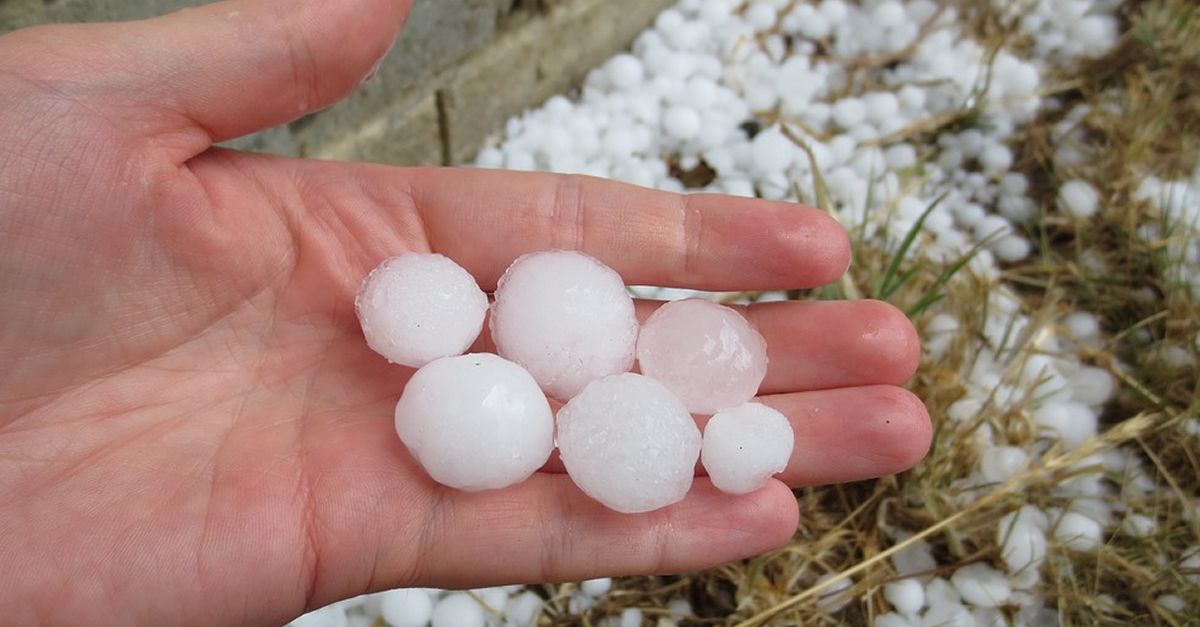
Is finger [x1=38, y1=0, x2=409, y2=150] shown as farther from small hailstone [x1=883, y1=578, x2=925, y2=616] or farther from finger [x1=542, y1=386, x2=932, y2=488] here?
small hailstone [x1=883, y1=578, x2=925, y2=616]

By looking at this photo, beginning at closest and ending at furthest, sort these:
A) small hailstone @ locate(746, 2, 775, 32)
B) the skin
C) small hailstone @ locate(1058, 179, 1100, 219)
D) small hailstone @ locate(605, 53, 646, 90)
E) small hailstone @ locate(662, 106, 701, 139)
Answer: the skin
small hailstone @ locate(1058, 179, 1100, 219)
small hailstone @ locate(662, 106, 701, 139)
small hailstone @ locate(605, 53, 646, 90)
small hailstone @ locate(746, 2, 775, 32)

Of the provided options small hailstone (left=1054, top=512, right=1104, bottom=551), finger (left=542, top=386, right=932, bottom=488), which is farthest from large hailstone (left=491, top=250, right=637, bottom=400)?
small hailstone (left=1054, top=512, right=1104, bottom=551)

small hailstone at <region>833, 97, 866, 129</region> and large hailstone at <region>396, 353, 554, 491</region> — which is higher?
large hailstone at <region>396, 353, 554, 491</region>

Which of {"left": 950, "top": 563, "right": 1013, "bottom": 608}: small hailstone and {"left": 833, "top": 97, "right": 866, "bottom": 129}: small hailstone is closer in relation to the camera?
{"left": 950, "top": 563, "right": 1013, "bottom": 608}: small hailstone

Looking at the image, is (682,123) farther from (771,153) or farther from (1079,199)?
(1079,199)

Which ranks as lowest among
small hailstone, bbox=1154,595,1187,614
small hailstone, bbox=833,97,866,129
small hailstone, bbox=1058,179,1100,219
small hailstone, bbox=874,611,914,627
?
small hailstone, bbox=1154,595,1187,614

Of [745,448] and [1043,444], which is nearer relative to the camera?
[745,448]

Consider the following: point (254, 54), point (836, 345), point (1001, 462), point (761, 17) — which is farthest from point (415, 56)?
point (1001, 462)
